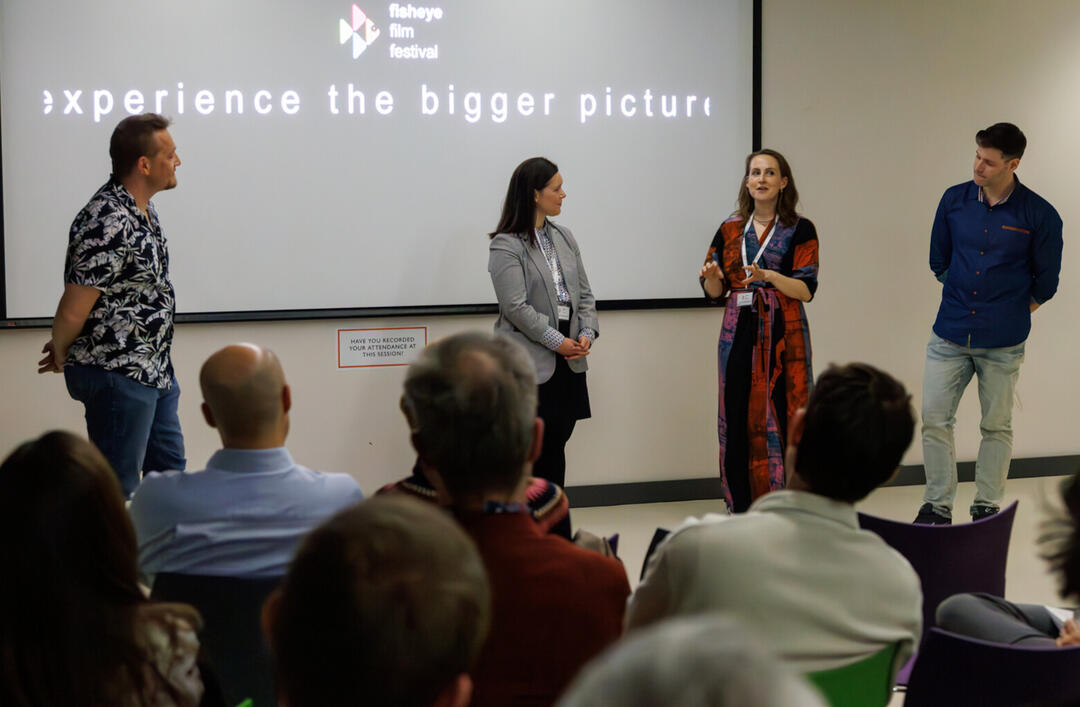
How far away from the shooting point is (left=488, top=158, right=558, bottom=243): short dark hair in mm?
4086

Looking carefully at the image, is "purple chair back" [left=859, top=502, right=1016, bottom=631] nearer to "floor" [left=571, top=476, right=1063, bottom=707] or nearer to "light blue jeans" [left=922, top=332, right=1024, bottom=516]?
"floor" [left=571, top=476, right=1063, bottom=707]

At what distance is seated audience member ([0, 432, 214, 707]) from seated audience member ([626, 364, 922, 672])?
25.9 inches

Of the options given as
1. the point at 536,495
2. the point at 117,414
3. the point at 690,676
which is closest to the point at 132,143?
the point at 117,414

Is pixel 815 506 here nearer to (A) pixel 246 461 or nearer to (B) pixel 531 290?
(A) pixel 246 461

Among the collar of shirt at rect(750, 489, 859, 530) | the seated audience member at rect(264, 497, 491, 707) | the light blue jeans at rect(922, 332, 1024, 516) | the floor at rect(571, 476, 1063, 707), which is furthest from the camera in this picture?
the light blue jeans at rect(922, 332, 1024, 516)

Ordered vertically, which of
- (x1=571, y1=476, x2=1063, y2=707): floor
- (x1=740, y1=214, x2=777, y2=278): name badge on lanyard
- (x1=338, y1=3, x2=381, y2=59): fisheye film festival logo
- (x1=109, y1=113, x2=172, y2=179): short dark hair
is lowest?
(x1=571, y1=476, x2=1063, y2=707): floor

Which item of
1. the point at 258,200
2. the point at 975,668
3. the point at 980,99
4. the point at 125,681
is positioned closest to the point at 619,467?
the point at 258,200

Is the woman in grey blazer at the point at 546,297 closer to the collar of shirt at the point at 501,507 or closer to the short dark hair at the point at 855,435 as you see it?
the short dark hair at the point at 855,435

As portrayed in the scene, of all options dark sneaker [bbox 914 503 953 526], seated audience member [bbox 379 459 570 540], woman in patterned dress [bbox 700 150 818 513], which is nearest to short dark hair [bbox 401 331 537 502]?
seated audience member [bbox 379 459 570 540]

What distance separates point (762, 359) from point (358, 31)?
86.0 inches

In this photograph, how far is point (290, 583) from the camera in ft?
2.79

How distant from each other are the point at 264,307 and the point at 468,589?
3726mm

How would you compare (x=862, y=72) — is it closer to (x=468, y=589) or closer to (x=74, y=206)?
(x=74, y=206)

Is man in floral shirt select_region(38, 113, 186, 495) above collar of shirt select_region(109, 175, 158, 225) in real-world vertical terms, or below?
below
